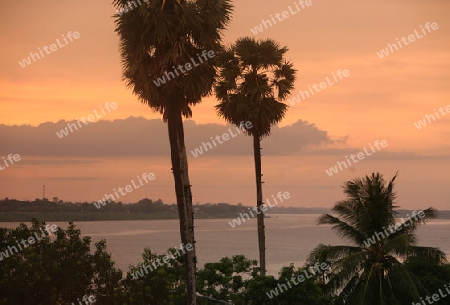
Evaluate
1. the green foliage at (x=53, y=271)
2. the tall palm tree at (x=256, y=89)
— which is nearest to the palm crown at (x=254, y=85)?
the tall palm tree at (x=256, y=89)

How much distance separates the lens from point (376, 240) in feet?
118

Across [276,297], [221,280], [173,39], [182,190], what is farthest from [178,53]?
[221,280]

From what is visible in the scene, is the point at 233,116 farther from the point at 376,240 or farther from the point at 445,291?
the point at 445,291

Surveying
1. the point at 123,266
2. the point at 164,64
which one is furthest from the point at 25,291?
the point at 123,266

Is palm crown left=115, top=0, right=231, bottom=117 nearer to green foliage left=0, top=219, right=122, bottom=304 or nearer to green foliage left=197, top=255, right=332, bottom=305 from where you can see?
green foliage left=0, top=219, right=122, bottom=304

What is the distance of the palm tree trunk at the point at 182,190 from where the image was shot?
28578 millimetres

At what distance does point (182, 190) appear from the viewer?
2894 centimetres

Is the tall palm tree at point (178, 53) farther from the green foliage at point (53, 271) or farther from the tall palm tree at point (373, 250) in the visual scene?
the tall palm tree at point (373, 250)

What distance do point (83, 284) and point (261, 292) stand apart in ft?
31.2

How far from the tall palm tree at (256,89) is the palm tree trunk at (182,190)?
9513 millimetres

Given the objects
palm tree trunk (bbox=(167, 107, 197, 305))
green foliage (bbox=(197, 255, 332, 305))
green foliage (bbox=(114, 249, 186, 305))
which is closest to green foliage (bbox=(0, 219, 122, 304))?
green foliage (bbox=(114, 249, 186, 305))

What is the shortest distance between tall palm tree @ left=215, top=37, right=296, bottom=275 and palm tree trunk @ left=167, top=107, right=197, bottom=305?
9513 mm

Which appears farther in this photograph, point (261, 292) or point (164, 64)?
point (261, 292)

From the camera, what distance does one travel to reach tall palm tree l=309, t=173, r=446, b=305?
1357 inches
